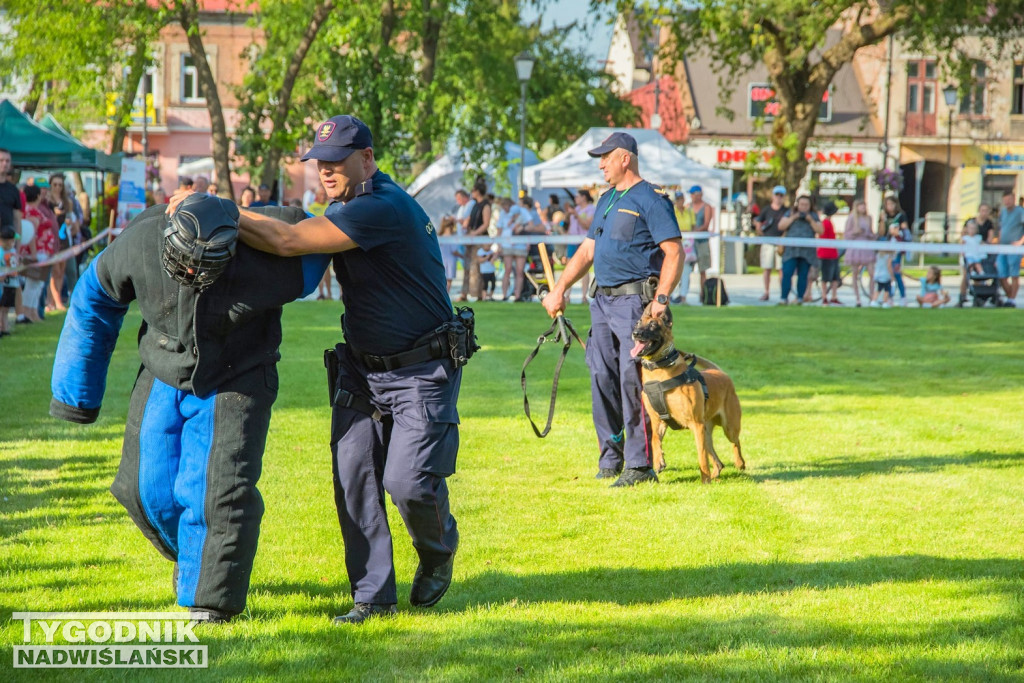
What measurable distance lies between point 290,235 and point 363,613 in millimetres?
1486

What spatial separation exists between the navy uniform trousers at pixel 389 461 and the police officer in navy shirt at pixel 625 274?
228cm

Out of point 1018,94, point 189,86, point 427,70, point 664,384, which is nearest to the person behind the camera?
point 664,384

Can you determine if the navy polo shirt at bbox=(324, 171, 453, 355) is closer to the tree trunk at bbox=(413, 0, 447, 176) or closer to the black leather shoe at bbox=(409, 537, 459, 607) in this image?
the black leather shoe at bbox=(409, 537, 459, 607)

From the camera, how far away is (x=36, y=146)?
21.2m

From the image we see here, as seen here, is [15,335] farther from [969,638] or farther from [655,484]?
[969,638]

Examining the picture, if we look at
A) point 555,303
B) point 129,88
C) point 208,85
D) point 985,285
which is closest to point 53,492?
point 555,303

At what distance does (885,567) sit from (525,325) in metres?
11.2

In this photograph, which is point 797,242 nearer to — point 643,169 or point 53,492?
point 643,169

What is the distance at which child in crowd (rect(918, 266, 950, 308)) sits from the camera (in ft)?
69.8

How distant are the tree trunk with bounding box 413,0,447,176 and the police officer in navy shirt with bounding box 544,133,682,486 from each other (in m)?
20.5

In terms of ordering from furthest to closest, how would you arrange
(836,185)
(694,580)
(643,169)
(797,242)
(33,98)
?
(836,185) → (643,169) → (33,98) → (797,242) → (694,580)

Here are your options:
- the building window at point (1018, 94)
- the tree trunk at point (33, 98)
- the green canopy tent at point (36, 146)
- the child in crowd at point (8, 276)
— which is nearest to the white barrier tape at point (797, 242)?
the green canopy tent at point (36, 146)

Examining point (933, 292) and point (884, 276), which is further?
Result: point (933, 292)

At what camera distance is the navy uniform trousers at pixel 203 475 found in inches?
163
